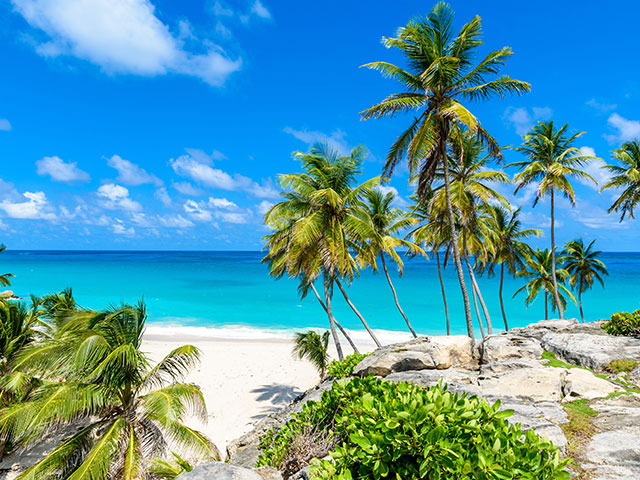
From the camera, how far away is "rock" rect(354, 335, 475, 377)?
8750mm

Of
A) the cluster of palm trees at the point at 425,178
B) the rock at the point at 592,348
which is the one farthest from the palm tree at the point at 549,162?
the rock at the point at 592,348

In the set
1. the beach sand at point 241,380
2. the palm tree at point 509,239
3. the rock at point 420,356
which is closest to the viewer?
the rock at point 420,356

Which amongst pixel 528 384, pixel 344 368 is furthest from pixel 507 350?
pixel 344 368

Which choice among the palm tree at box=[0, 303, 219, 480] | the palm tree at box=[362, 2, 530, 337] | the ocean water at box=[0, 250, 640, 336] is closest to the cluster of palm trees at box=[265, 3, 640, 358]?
the palm tree at box=[362, 2, 530, 337]

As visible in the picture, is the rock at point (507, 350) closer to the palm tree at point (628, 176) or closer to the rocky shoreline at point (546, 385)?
the rocky shoreline at point (546, 385)

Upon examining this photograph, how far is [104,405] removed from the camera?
286 inches

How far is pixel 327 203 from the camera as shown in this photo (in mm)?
14484

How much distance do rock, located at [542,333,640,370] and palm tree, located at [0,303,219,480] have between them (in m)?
9.26

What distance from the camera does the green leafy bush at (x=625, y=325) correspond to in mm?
10320

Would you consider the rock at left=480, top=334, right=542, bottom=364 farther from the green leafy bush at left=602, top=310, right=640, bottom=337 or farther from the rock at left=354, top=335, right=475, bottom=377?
the green leafy bush at left=602, top=310, right=640, bottom=337

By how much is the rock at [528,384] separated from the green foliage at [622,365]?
1.79 metres

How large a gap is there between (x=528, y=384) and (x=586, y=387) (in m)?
0.97

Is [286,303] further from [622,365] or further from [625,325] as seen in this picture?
[622,365]

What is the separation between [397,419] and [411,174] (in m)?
11.9
